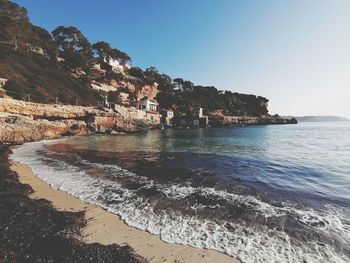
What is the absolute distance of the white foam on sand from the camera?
5.18 metres

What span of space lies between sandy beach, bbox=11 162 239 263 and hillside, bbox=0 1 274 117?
35770mm

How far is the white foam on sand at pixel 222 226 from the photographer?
5.18m

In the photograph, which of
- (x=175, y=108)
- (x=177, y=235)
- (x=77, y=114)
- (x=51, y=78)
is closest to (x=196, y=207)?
(x=177, y=235)

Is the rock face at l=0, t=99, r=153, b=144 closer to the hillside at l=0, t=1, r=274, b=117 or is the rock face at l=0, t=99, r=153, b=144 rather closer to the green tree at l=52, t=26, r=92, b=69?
the hillside at l=0, t=1, r=274, b=117

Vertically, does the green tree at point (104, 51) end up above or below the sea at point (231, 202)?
above

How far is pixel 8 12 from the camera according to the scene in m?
65.1

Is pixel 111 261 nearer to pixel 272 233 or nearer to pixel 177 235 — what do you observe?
pixel 177 235

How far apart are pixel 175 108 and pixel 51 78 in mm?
57089

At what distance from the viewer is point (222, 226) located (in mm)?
6371

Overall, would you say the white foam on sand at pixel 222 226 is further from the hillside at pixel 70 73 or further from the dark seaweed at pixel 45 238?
the hillside at pixel 70 73

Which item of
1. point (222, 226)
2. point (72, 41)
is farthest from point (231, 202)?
point (72, 41)

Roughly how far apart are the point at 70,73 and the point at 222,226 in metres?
72.8

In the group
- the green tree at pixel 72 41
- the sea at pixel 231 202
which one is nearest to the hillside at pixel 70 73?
the green tree at pixel 72 41

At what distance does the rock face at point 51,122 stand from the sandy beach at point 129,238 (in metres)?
22.5
